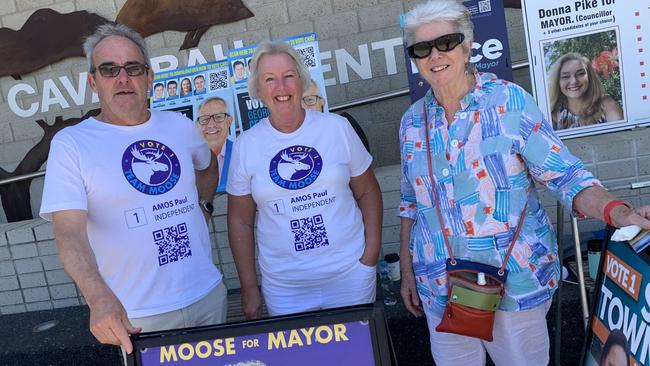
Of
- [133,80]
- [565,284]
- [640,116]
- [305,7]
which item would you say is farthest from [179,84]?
[640,116]

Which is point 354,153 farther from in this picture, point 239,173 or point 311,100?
point 311,100

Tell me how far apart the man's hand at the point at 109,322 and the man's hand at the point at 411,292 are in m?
1.02

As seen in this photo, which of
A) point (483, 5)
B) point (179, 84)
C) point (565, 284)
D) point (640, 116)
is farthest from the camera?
point (179, 84)

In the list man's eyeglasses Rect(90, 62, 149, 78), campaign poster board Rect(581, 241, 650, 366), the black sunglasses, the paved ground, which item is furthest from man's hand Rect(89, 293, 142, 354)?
the paved ground

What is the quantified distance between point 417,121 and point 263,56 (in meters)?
0.63

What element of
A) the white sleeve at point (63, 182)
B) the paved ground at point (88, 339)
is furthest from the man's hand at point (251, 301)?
the paved ground at point (88, 339)

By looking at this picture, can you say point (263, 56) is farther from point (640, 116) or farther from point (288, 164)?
point (640, 116)

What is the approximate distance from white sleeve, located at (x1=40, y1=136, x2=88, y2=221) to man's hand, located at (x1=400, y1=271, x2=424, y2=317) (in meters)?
1.15

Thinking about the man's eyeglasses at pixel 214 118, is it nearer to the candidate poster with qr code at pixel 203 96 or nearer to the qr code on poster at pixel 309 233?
the candidate poster with qr code at pixel 203 96

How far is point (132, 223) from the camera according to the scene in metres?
1.86

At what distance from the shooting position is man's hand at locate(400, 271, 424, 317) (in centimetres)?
204

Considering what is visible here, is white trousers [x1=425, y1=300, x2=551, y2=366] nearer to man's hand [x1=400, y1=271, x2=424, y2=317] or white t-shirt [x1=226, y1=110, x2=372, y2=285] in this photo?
man's hand [x1=400, y1=271, x2=424, y2=317]

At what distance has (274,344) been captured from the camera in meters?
1.50

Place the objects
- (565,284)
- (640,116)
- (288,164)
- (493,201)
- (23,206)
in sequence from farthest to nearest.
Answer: (23,206) → (640,116) → (565,284) → (288,164) → (493,201)
